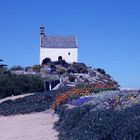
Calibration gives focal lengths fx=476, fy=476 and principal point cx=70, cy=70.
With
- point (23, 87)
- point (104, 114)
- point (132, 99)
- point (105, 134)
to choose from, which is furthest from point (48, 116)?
point (23, 87)

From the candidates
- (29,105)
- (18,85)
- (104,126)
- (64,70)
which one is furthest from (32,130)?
(64,70)

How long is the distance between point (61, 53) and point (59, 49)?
0.83m

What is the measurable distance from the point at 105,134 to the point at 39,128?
5.37m

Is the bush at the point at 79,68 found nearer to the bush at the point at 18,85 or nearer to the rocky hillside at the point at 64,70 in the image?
the rocky hillside at the point at 64,70

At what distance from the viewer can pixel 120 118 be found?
11.4 m

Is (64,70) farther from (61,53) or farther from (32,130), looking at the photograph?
(32,130)

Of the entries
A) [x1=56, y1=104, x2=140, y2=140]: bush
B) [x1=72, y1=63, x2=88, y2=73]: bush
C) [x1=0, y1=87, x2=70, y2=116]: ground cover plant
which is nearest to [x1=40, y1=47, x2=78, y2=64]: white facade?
[x1=72, y1=63, x2=88, y2=73]: bush

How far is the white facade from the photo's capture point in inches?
3457

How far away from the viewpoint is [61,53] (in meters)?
88.9

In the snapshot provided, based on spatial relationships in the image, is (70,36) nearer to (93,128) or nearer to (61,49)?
(61,49)

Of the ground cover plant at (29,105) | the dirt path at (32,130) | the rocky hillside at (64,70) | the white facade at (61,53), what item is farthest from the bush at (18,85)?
the white facade at (61,53)

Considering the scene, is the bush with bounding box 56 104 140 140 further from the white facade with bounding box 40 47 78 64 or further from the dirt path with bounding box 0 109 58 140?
the white facade with bounding box 40 47 78 64

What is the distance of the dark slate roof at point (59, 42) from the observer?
88.7 metres

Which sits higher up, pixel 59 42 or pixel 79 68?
pixel 59 42
